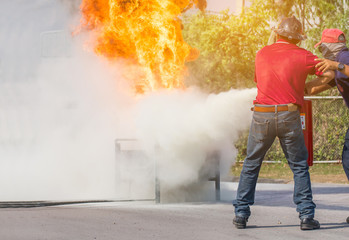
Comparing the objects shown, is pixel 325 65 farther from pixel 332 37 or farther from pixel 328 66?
pixel 332 37

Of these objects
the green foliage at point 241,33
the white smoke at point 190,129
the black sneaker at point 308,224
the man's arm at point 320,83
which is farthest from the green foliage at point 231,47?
the black sneaker at point 308,224

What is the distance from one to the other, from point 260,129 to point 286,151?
330 millimetres

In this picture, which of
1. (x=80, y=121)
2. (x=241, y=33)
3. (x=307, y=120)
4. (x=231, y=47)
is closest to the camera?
(x=307, y=120)

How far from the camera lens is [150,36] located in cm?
938

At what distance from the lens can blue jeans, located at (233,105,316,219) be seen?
586cm

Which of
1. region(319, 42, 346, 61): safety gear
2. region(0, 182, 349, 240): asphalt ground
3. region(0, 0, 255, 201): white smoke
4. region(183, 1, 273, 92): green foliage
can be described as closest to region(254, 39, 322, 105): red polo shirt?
region(319, 42, 346, 61): safety gear

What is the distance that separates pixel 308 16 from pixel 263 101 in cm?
1484

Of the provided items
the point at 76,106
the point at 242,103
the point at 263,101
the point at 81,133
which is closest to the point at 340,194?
the point at 242,103

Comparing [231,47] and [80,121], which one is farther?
[231,47]

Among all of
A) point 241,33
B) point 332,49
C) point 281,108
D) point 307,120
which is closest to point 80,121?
point 307,120

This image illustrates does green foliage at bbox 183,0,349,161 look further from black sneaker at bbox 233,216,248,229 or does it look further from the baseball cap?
black sneaker at bbox 233,216,248,229

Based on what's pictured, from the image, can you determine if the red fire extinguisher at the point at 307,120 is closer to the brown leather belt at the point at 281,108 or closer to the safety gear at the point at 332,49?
the safety gear at the point at 332,49

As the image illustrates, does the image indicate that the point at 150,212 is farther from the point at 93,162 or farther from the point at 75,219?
the point at 93,162

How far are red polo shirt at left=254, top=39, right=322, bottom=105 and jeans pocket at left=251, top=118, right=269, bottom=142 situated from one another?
0.18 meters
